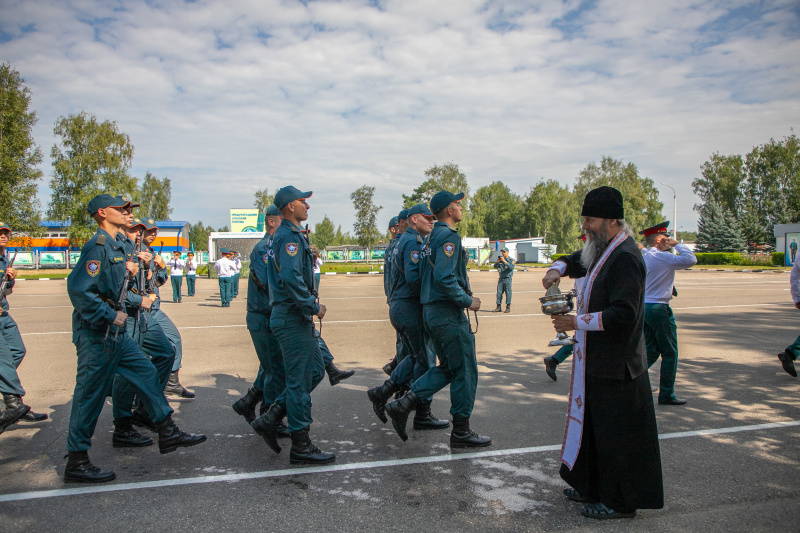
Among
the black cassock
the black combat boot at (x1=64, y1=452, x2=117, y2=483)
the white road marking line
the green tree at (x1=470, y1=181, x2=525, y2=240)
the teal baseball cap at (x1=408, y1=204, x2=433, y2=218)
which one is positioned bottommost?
the white road marking line

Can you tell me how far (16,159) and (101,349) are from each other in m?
37.6

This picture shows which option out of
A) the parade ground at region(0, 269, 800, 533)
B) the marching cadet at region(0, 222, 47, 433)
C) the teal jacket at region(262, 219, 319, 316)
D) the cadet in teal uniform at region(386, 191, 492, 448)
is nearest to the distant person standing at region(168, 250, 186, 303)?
the parade ground at region(0, 269, 800, 533)

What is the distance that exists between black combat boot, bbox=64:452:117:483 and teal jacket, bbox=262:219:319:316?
5.49 feet

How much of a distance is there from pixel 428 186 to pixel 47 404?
2572 inches

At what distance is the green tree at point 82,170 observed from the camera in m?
43.2

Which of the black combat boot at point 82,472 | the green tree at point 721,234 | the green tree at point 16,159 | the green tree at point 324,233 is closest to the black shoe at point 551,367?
the black combat boot at point 82,472

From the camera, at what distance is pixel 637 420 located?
3115mm

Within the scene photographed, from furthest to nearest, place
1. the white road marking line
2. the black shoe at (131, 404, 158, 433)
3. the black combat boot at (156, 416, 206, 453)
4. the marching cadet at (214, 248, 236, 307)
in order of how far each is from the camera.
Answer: the marching cadet at (214, 248, 236, 307)
the black shoe at (131, 404, 158, 433)
the black combat boot at (156, 416, 206, 453)
the white road marking line

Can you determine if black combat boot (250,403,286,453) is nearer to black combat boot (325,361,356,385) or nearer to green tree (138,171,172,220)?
black combat boot (325,361,356,385)

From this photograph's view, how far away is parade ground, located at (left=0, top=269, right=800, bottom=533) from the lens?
3172 mm

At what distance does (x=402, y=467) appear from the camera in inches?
157

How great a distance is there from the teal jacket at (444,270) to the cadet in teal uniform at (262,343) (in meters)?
1.34

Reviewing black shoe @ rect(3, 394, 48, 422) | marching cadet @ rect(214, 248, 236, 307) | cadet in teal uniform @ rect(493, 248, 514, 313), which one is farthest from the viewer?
marching cadet @ rect(214, 248, 236, 307)

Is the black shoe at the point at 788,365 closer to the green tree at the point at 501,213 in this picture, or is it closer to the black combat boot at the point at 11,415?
the black combat boot at the point at 11,415
